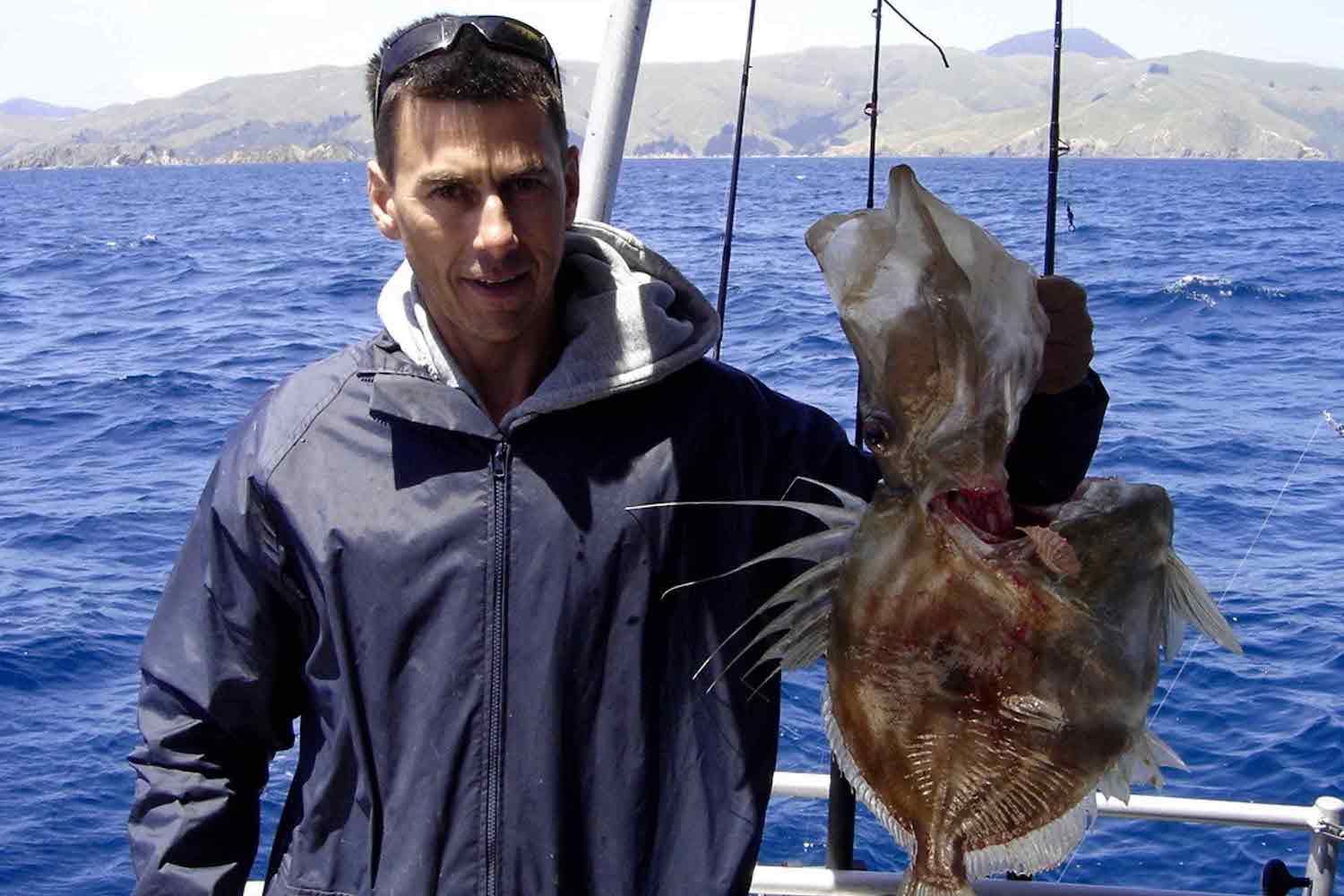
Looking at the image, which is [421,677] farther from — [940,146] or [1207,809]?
[940,146]

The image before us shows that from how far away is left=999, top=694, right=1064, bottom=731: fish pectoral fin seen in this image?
1.81 meters

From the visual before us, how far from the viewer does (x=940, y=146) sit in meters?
168

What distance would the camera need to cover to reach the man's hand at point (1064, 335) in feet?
5.79

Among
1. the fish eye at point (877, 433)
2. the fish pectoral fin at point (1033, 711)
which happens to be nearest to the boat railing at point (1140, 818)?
the fish pectoral fin at point (1033, 711)

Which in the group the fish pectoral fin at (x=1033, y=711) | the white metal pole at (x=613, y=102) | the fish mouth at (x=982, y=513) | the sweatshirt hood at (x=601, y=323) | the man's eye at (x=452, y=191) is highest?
the white metal pole at (x=613, y=102)

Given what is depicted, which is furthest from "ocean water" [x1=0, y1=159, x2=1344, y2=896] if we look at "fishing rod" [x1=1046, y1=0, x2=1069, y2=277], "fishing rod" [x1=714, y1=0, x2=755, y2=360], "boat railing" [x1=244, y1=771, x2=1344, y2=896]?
"fishing rod" [x1=1046, y1=0, x2=1069, y2=277]

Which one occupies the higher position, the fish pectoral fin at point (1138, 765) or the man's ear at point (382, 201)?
the man's ear at point (382, 201)

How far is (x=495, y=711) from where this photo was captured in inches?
84.4

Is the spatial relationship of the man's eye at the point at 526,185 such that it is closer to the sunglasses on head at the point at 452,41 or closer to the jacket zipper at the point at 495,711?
the sunglasses on head at the point at 452,41

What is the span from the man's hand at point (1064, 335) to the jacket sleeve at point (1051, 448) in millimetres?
26

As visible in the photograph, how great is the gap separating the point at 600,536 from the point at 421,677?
360 mm

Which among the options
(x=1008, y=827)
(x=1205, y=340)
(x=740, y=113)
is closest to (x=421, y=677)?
(x=1008, y=827)

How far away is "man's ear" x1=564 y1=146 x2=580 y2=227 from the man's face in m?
0.07

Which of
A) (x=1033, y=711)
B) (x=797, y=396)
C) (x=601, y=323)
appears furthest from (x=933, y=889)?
(x=797, y=396)
